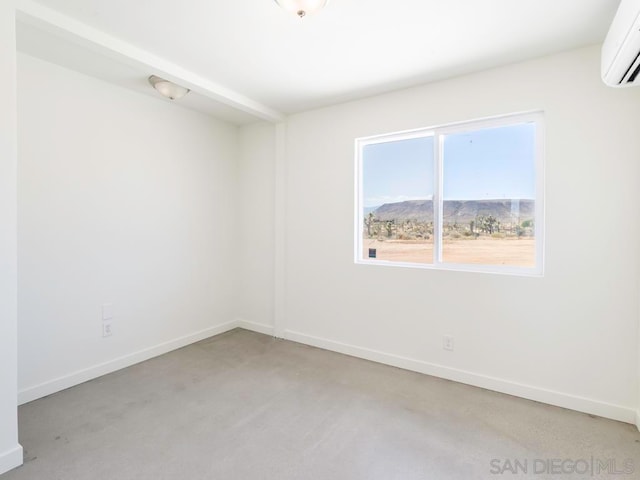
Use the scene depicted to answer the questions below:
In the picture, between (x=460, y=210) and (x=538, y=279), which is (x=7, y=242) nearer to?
(x=460, y=210)

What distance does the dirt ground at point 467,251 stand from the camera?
2578 millimetres

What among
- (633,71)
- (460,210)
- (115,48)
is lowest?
(460,210)

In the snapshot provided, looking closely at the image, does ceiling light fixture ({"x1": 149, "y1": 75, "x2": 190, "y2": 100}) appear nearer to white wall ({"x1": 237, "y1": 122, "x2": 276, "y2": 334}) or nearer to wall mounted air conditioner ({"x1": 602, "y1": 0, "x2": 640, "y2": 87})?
white wall ({"x1": 237, "y1": 122, "x2": 276, "y2": 334})

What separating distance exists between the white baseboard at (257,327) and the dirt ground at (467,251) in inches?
58.5

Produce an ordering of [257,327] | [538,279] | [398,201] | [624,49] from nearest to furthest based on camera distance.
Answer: [624,49] < [538,279] < [398,201] < [257,327]

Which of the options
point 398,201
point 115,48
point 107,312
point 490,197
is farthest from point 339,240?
point 115,48

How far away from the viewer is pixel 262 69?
262 centimetres

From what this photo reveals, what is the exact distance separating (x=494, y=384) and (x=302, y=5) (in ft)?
9.63

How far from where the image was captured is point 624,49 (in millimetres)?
1624

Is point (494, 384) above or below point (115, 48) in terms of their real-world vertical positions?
below

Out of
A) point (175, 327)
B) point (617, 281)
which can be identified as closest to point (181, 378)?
point (175, 327)

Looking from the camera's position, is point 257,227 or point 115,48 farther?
point 257,227

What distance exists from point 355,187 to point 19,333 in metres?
2.96

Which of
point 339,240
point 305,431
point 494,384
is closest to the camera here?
point 305,431
